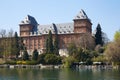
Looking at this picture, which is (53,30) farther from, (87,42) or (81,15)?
(87,42)

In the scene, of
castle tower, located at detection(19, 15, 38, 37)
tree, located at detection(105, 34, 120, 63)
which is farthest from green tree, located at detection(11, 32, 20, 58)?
tree, located at detection(105, 34, 120, 63)

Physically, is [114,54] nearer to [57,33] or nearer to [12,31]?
[12,31]

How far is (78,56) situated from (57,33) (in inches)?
1352

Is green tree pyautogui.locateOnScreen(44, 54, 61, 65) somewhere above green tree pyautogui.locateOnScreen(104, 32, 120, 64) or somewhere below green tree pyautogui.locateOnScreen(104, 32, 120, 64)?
below

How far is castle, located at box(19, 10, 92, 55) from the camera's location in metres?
95.9

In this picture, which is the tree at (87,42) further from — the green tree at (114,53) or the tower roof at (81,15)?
the green tree at (114,53)

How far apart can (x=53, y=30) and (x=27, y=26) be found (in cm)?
986

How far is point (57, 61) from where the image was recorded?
67875 mm

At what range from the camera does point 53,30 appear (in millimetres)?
98938

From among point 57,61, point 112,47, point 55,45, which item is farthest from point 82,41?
point 112,47

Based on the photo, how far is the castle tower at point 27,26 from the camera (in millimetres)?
103213

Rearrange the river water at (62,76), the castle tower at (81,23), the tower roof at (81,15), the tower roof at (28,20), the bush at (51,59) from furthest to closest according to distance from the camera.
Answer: the tower roof at (28,20), the tower roof at (81,15), the castle tower at (81,23), the bush at (51,59), the river water at (62,76)

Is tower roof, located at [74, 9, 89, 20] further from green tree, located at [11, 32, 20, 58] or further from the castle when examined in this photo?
green tree, located at [11, 32, 20, 58]

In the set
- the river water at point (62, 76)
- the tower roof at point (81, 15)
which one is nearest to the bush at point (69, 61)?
the river water at point (62, 76)
